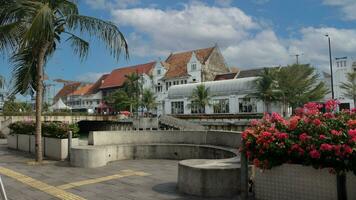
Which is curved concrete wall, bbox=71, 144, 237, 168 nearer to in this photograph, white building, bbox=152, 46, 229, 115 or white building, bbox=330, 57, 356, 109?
white building, bbox=330, 57, 356, 109

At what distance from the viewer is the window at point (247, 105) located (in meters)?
53.0

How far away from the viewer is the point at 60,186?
9008mm

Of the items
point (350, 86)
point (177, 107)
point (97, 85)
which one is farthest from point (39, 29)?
point (97, 85)

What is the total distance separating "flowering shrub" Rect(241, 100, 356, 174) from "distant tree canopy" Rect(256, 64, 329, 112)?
39.9 m

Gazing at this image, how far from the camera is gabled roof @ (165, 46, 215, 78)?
7031 centimetres

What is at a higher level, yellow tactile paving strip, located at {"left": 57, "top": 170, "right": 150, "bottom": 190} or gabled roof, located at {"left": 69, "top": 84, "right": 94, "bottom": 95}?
gabled roof, located at {"left": 69, "top": 84, "right": 94, "bottom": 95}

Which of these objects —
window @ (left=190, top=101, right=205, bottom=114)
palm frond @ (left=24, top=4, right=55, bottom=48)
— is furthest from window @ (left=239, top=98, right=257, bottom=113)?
palm frond @ (left=24, top=4, right=55, bottom=48)

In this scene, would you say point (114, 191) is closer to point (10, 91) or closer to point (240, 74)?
point (10, 91)

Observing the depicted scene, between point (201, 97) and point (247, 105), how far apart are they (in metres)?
7.65

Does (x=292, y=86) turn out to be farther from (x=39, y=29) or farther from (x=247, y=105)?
(x=39, y=29)

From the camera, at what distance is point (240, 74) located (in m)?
63.0

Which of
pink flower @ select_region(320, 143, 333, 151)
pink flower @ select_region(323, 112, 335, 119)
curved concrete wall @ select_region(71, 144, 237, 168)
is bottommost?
curved concrete wall @ select_region(71, 144, 237, 168)

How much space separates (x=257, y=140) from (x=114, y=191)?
Answer: 3.84 metres

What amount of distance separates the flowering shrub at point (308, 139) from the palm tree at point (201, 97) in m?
49.1
